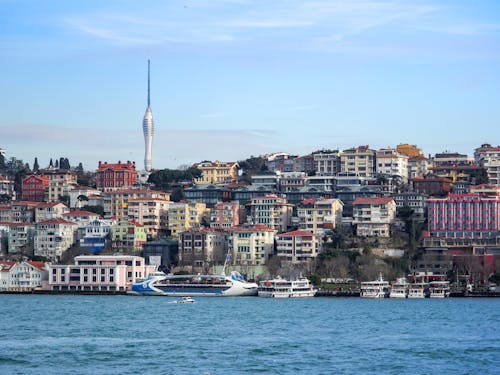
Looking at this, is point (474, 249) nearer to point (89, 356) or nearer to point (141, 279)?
point (141, 279)

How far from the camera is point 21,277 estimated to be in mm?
74625

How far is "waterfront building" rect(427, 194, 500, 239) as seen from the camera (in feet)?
249

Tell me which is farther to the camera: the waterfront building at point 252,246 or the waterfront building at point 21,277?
the waterfront building at point 252,246

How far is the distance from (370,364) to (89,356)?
7480mm

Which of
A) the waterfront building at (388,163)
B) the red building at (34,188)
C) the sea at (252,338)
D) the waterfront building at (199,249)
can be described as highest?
the waterfront building at (388,163)

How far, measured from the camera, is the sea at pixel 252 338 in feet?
104

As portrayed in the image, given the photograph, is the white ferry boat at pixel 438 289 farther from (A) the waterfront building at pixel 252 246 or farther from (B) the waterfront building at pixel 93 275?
(B) the waterfront building at pixel 93 275

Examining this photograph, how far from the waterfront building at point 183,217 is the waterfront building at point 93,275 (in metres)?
10.9

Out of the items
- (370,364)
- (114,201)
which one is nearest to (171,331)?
(370,364)

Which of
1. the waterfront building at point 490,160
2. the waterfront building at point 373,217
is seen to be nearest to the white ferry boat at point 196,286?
the waterfront building at point 373,217

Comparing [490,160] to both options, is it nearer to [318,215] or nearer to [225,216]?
[318,215]

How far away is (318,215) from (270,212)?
139 inches

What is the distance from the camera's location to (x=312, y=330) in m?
41.9

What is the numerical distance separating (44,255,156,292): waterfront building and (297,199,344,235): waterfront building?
41.7 feet
